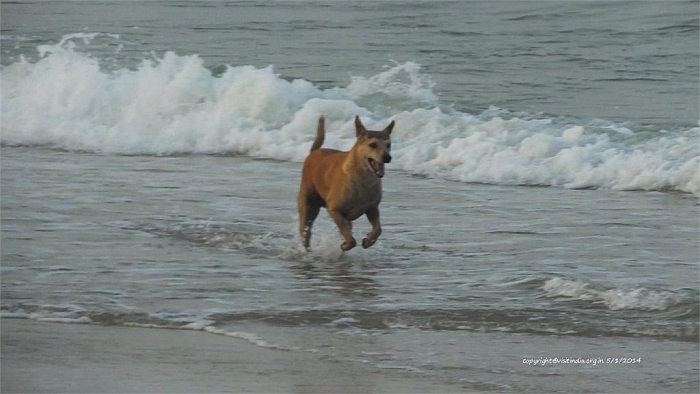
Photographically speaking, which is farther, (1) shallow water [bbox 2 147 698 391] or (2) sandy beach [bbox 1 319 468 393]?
(1) shallow water [bbox 2 147 698 391]

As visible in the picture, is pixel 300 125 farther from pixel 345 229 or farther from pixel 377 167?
pixel 377 167

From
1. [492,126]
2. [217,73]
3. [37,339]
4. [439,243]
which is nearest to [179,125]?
[217,73]

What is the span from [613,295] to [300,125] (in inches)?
386

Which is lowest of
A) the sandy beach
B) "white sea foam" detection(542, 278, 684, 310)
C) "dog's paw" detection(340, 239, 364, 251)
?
"dog's paw" detection(340, 239, 364, 251)

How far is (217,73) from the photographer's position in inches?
837

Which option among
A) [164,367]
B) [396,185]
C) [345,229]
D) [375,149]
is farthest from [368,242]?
[396,185]

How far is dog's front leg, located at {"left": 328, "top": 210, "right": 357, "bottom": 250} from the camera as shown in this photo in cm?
1020

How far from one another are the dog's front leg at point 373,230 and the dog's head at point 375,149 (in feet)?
1.08

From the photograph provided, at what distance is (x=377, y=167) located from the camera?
9.99 metres

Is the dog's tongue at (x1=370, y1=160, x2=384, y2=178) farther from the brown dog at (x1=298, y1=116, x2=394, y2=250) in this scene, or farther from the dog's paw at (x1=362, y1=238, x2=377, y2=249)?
the dog's paw at (x1=362, y1=238, x2=377, y2=249)

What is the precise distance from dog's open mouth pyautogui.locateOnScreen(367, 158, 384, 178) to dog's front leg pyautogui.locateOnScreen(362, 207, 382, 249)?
36 cm

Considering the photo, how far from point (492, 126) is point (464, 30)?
9.43 metres

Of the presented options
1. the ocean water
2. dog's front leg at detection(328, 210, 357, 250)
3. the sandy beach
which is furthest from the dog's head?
the sandy beach

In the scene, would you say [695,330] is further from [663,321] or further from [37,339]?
[37,339]
